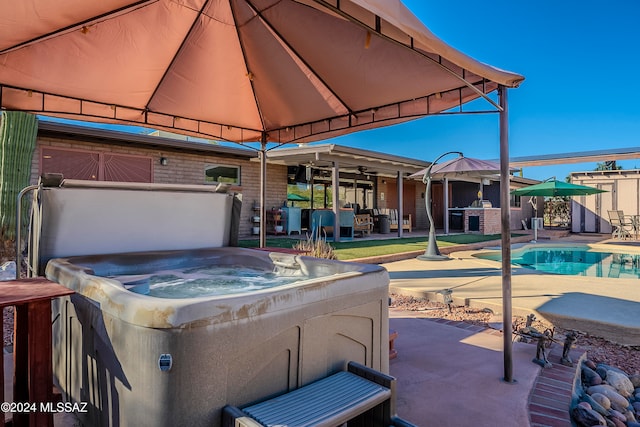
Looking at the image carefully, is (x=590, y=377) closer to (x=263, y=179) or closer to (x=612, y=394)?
(x=612, y=394)

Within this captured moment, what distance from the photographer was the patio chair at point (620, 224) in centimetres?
1385

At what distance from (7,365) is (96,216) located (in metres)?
1.20

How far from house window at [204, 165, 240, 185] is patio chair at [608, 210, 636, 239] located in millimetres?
13634

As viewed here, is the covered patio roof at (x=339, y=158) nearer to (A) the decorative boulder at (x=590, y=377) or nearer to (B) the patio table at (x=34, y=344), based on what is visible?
(A) the decorative boulder at (x=590, y=377)

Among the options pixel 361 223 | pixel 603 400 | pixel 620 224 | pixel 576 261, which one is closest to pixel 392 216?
pixel 361 223

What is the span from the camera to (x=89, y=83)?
3.75m

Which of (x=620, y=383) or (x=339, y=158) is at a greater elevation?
(x=339, y=158)

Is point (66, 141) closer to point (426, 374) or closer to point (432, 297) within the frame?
point (432, 297)

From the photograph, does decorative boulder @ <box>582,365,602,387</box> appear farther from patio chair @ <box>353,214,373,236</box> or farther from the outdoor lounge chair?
the outdoor lounge chair

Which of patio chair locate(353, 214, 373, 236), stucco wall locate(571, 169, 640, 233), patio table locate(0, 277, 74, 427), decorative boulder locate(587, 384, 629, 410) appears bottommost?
decorative boulder locate(587, 384, 629, 410)

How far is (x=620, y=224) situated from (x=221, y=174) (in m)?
14.0

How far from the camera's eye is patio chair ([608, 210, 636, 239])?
1385cm

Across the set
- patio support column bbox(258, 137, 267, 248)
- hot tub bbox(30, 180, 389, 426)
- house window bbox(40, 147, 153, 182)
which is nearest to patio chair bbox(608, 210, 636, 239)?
patio support column bbox(258, 137, 267, 248)

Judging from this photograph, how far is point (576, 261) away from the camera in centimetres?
921
